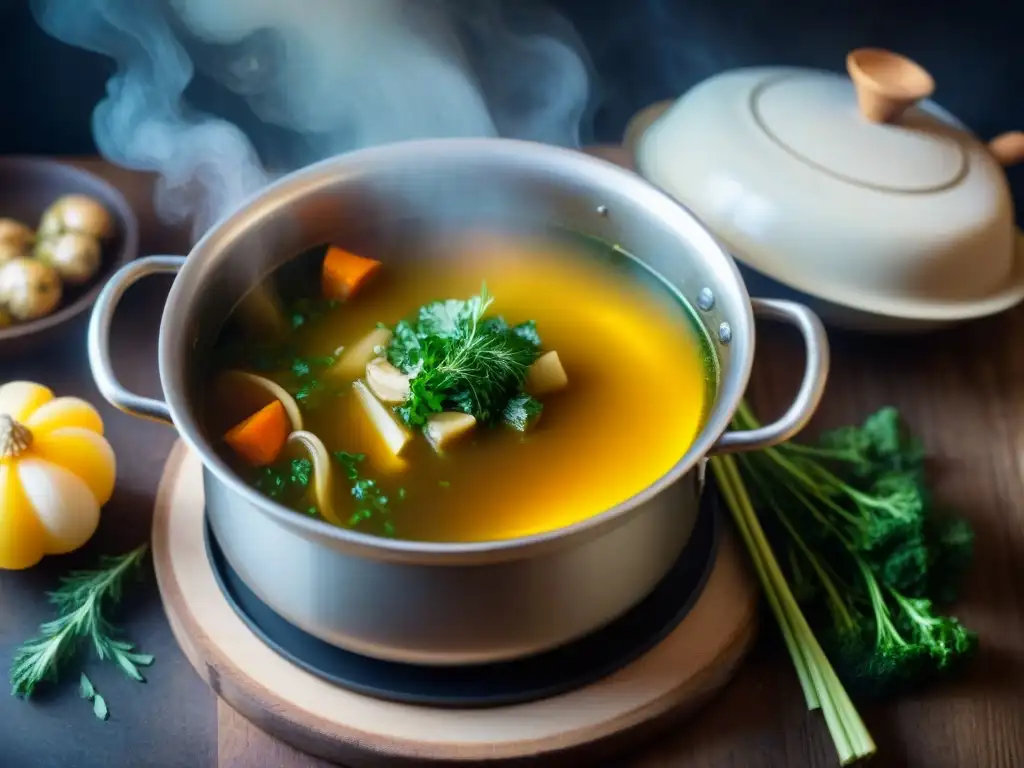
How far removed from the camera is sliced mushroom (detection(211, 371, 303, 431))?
1208 millimetres

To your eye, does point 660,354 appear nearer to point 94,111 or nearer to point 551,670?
point 551,670

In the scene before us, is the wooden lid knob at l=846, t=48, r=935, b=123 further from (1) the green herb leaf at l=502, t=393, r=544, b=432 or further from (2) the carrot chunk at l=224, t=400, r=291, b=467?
(2) the carrot chunk at l=224, t=400, r=291, b=467

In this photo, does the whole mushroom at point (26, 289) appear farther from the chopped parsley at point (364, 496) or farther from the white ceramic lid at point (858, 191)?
the white ceramic lid at point (858, 191)

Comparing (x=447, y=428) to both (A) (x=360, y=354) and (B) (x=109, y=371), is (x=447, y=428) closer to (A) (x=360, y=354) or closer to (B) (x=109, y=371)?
(A) (x=360, y=354)

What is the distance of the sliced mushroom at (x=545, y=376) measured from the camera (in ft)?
4.16

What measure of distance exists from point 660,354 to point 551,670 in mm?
464

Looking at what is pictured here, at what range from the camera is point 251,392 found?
123 cm

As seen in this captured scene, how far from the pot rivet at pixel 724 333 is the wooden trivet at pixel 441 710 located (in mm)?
322

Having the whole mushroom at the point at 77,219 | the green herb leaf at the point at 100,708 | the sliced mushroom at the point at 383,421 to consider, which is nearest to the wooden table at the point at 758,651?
the green herb leaf at the point at 100,708

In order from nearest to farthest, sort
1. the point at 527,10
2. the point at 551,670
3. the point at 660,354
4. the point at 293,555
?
the point at 293,555 < the point at 551,670 < the point at 660,354 < the point at 527,10

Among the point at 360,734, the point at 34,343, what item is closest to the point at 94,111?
the point at 34,343

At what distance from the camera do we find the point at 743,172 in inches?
58.2

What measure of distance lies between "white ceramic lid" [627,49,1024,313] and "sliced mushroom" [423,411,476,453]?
0.48 meters

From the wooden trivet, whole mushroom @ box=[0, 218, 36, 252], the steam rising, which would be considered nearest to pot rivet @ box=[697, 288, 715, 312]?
the wooden trivet
